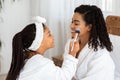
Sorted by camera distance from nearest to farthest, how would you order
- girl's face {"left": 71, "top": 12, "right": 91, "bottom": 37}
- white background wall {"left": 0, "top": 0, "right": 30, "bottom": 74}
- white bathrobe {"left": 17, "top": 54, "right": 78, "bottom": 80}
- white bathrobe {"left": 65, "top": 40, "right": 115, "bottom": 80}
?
white bathrobe {"left": 17, "top": 54, "right": 78, "bottom": 80}, white bathrobe {"left": 65, "top": 40, "right": 115, "bottom": 80}, girl's face {"left": 71, "top": 12, "right": 91, "bottom": 37}, white background wall {"left": 0, "top": 0, "right": 30, "bottom": 74}

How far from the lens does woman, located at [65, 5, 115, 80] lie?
5.48 feet

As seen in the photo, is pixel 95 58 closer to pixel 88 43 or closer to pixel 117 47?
pixel 88 43

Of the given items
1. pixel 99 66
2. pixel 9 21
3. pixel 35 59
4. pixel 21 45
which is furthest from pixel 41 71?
pixel 9 21

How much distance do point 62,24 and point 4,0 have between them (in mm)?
933

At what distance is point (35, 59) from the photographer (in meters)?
1.38

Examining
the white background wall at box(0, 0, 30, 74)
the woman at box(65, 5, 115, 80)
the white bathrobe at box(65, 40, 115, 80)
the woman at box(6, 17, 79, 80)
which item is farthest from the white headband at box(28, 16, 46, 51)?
the white background wall at box(0, 0, 30, 74)

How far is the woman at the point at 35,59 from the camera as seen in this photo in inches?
53.5

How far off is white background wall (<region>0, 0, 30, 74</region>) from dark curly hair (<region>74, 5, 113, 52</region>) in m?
→ 1.78

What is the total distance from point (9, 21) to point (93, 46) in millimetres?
1886

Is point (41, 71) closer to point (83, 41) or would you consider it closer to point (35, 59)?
point (35, 59)


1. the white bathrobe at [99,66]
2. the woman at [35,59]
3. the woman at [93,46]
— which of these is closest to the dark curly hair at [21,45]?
the woman at [35,59]

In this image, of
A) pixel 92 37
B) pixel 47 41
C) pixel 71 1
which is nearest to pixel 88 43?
pixel 92 37

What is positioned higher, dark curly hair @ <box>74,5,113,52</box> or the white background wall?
dark curly hair @ <box>74,5,113,52</box>

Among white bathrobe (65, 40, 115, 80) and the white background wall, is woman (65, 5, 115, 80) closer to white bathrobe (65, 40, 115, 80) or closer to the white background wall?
white bathrobe (65, 40, 115, 80)
